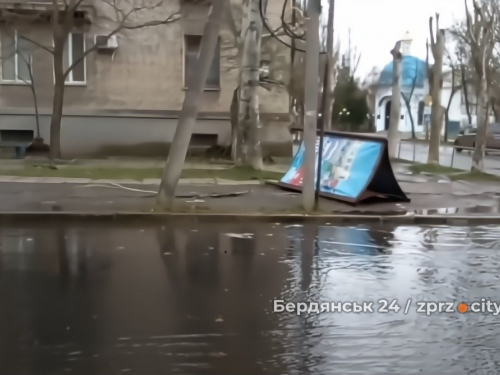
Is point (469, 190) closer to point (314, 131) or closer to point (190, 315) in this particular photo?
point (314, 131)


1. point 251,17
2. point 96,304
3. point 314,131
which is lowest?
point 96,304

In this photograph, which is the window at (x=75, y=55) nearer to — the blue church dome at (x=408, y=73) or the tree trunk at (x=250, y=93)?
the tree trunk at (x=250, y=93)

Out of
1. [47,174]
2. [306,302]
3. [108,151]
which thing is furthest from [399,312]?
[108,151]

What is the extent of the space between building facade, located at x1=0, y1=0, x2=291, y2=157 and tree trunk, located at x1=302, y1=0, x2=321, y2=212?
32.7 ft

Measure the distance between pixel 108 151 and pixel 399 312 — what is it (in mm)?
17089

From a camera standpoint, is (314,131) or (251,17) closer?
(314,131)

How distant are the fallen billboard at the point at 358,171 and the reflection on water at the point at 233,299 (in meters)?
2.65

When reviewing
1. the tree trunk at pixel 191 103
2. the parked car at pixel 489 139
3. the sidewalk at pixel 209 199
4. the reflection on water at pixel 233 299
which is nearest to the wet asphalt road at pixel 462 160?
the parked car at pixel 489 139

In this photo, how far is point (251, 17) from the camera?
16.7m

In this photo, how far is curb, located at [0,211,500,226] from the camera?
417 inches

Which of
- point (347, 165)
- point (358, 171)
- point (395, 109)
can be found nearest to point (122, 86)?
point (395, 109)

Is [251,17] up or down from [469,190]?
up

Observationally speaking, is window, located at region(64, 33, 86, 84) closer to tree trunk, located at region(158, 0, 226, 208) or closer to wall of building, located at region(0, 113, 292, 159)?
wall of building, located at region(0, 113, 292, 159)

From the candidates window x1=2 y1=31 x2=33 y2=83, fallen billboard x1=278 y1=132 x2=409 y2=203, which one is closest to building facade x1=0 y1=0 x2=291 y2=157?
window x1=2 y1=31 x2=33 y2=83
